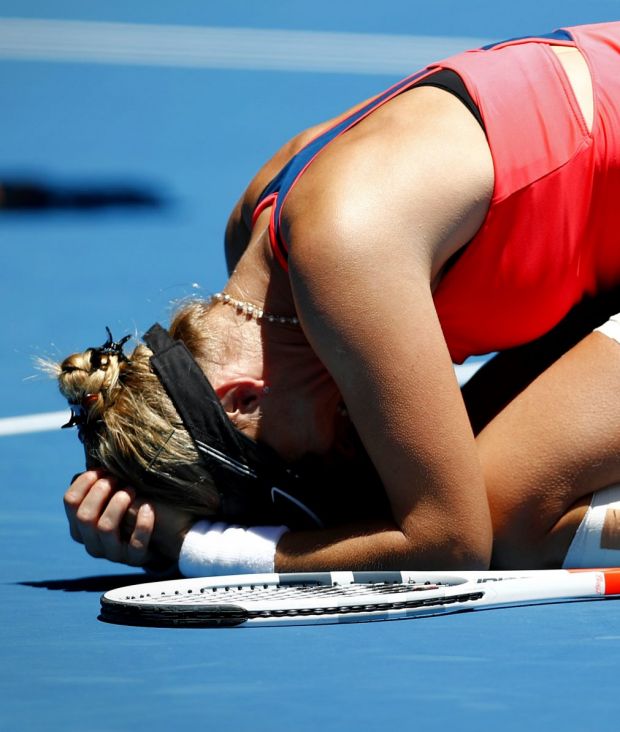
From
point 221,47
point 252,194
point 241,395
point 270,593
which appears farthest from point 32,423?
point 221,47

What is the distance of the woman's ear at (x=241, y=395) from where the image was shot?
3418 millimetres

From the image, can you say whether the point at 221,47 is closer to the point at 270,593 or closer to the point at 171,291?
the point at 171,291

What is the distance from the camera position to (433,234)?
10.5 feet

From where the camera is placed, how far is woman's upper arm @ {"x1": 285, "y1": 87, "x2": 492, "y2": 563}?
122 inches

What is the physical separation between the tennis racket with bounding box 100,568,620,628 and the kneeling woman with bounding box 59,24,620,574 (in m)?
0.07

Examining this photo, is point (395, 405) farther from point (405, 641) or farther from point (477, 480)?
point (405, 641)

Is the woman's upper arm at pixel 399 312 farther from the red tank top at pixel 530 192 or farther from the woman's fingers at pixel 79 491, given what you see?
the woman's fingers at pixel 79 491

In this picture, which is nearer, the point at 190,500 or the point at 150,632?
the point at 150,632

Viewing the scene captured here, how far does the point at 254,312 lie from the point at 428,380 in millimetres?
506

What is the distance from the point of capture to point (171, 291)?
663 cm

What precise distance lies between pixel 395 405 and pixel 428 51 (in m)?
7.64

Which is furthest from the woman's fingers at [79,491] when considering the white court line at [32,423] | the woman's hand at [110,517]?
the white court line at [32,423]

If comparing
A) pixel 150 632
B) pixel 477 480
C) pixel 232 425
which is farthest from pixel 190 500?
pixel 477 480

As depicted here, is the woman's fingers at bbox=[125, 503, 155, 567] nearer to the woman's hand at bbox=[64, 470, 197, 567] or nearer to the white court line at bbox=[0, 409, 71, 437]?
the woman's hand at bbox=[64, 470, 197, 567]
